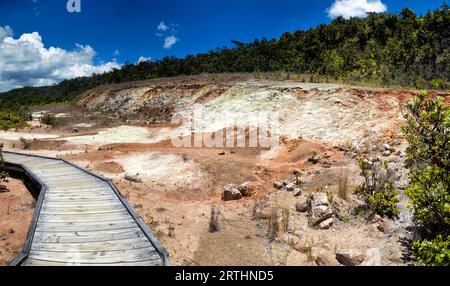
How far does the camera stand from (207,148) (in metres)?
17.1

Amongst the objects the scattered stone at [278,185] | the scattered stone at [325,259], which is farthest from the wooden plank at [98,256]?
the scattered stone at [278,185]

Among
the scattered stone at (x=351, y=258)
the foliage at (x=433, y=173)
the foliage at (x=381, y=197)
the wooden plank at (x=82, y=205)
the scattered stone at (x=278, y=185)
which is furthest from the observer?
the scattered stone at (x=278, y=185)

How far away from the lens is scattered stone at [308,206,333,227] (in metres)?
7.66

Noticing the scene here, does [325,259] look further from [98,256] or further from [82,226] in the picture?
[82,226]

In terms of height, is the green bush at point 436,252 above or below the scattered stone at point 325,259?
above

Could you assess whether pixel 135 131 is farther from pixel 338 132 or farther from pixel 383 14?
pixel 383 14

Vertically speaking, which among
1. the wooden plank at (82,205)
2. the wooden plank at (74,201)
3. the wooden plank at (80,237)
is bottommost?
the wooden plank at (80,237)

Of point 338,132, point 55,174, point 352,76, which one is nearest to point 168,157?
point 55,174

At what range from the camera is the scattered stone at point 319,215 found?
7656mm

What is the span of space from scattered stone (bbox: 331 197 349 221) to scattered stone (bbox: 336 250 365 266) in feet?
6.16

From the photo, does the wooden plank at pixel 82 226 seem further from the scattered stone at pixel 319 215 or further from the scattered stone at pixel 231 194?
the scattered stone at pixel 319 215

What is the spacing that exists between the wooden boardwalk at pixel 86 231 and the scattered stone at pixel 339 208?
418 centimetres

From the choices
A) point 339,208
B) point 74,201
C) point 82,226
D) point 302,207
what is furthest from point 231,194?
point 82,226

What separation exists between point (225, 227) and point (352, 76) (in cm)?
2065
